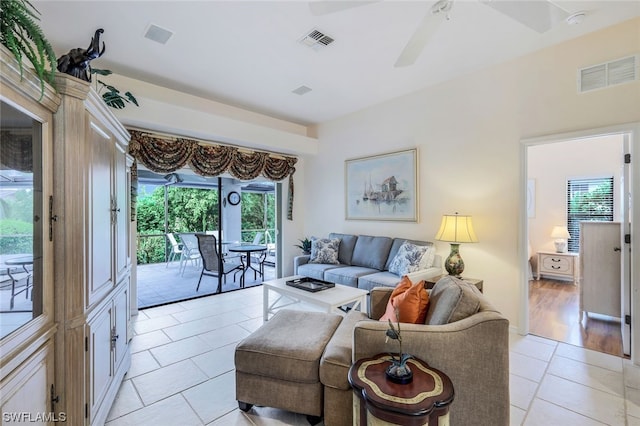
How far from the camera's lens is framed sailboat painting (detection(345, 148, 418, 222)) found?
4258 millimetres

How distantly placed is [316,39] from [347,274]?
286 centimetres

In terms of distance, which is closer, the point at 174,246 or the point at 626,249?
the point at 626,249

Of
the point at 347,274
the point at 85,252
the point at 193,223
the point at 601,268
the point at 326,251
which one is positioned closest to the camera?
the point at 85,252

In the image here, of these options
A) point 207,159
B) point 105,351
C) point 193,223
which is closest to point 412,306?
point 105,351

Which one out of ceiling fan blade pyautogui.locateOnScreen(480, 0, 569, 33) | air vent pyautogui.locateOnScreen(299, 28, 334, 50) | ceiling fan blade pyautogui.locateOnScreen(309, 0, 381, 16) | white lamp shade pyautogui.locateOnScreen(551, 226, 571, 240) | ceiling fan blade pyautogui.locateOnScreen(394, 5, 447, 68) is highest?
air vent pyautogui.locateOnScreen(299, 28, 334, 50)

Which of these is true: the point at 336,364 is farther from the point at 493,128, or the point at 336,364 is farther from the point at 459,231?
the point at 493,128

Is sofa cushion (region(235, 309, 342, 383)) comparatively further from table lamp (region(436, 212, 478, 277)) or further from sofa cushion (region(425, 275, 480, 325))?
table lamp (region(436, 212, 478, 277))

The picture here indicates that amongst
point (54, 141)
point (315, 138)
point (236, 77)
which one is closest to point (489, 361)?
point (54, 141)

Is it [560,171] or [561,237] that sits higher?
[560,171]

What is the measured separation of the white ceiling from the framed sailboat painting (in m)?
1.03

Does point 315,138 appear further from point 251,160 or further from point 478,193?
point 478,193

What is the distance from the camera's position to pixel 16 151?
122 cm

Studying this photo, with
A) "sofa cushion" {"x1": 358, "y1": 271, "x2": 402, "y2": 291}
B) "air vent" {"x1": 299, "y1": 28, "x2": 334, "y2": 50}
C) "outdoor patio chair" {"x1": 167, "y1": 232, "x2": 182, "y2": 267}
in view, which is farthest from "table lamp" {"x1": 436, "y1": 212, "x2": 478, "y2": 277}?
"outdoor patio chair" {"x1": 167, "y1": 232, "x2": 182, "y2": 267}

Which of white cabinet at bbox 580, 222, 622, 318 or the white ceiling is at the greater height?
the white ceiling
